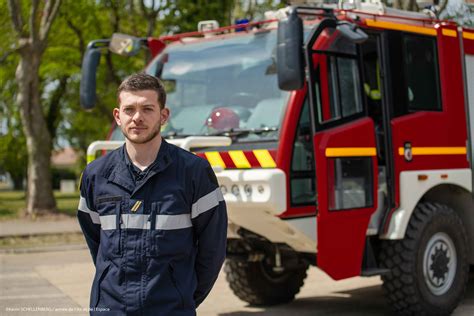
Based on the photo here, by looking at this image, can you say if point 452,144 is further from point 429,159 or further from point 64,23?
point 64,23

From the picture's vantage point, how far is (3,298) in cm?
915

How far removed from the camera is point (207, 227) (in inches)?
139

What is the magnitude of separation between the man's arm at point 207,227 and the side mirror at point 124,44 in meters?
4.75

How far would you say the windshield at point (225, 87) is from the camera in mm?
6812

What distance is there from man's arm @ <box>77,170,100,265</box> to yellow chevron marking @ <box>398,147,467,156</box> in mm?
4112

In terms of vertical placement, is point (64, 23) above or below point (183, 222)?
above

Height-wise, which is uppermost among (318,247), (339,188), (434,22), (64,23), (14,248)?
(64,23)

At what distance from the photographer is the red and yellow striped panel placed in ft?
21.4

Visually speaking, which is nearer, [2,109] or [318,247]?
[318,247]

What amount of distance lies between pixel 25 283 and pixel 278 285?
145 inches

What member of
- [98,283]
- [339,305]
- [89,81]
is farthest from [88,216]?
[339,305]

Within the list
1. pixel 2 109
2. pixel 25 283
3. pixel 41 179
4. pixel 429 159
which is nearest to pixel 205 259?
pixel 429 159

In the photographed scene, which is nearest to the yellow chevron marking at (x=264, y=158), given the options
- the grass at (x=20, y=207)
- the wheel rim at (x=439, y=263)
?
the wheel rim at (x=439, y=263)

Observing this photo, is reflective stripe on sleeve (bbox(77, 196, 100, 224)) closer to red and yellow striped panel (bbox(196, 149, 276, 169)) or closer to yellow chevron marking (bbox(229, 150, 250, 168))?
red and yellow striped panel (bbox(196, 149, 276, 169))
